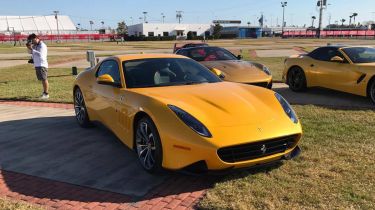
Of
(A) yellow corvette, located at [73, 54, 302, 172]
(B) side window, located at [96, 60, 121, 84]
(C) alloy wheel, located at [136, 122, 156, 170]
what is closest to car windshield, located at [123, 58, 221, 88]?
(A) yellow corvette, located at [73, 54, 302, 172]

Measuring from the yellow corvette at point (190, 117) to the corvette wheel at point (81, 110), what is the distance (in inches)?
49.1

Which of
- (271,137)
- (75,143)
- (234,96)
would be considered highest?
(234,96)

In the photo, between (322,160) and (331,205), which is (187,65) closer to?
(322,160)

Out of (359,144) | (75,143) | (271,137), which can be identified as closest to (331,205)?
(271,137)

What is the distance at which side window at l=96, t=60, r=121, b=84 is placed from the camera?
575 centimetres

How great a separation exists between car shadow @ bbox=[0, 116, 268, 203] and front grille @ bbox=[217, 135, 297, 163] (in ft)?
0.72

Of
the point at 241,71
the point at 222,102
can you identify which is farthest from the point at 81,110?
the point at 241,71

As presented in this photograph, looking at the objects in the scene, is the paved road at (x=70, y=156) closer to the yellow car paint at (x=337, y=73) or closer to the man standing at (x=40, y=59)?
the man standing at (x=40, y=59)

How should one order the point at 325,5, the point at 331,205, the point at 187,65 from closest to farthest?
the point at 331,205 → the point at 187,65 → the point at 325,5

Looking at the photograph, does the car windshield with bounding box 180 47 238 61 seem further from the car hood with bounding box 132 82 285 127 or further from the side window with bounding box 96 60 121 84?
the car hood with bounding box 132 82 285 127

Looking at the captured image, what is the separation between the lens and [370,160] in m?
4.91

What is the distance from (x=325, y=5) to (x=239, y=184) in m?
98.3

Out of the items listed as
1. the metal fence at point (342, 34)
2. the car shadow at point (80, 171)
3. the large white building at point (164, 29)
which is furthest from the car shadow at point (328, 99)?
the large white building at point (164, 29)

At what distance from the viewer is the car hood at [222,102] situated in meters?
4.34
